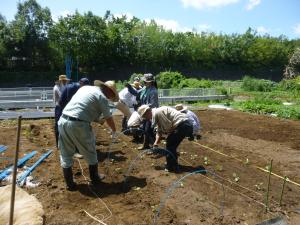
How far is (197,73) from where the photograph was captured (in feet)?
128

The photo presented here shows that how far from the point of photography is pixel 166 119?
232 inches

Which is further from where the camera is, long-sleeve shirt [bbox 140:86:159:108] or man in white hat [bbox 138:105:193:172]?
long-sleeve shirt [bbox 140:86:159:108]

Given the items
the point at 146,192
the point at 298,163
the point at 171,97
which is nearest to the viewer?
the point at 146,192

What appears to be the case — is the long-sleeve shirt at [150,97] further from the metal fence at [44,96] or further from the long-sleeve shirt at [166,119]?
the metal fence at [44,96]

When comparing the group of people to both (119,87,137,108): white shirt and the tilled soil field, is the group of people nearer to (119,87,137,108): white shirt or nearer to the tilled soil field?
Answer: the tilled soil field

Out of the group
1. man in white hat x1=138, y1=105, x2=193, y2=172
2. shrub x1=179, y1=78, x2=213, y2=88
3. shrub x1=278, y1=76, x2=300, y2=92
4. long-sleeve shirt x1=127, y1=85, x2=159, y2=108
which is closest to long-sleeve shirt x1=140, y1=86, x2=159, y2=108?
long-sleeve shirt x1=127, y1=85, x2=159, y2=108

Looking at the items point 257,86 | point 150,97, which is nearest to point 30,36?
point 257,86

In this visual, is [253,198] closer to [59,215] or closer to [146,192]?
[146,192]

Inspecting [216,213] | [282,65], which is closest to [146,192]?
[216,213]

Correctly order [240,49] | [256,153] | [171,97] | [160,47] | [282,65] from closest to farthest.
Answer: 1. [256,153]
2. [171,97]
3. [160,47]
4. [240,49]
5. [282,65]

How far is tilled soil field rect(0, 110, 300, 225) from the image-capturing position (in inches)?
176

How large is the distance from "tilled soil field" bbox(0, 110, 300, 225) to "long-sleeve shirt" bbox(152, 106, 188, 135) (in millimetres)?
654

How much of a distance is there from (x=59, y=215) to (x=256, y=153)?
5.20 metres

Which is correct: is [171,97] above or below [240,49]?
below
